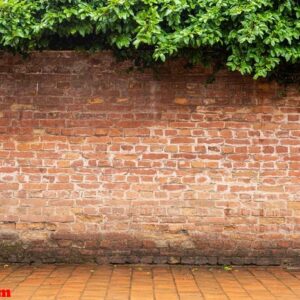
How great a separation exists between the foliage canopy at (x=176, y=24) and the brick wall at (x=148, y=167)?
77 centimetres

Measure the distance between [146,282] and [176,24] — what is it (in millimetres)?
3139

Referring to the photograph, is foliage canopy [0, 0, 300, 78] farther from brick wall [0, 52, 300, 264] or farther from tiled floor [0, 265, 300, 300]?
tiled floor [0, 265, 300, 300]

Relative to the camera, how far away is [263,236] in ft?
21.2

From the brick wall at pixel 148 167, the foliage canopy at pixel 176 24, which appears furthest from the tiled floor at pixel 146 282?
the foliage canopy at pixel 176 24

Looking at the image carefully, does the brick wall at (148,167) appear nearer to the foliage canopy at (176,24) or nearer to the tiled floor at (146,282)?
the tiled floor at (146,282)

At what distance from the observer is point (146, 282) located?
18.7 ft

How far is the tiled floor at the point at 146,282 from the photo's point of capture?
5227 millimetres

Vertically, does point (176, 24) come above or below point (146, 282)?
above

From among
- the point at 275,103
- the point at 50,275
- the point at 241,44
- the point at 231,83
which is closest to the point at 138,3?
the point at 241,44

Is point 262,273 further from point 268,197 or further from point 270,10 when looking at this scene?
point 270,10

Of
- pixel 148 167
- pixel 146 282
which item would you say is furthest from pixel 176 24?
pixel 146 282

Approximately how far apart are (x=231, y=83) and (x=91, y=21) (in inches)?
82.8

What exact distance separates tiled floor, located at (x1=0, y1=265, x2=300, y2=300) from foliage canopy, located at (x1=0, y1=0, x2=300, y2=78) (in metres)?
2.57

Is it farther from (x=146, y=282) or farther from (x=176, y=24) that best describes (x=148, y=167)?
(x=176, y=24)
